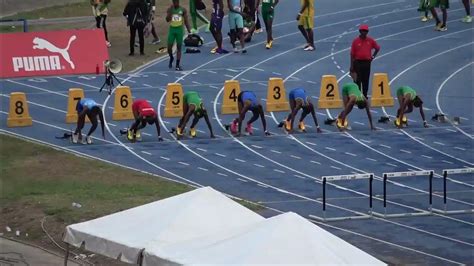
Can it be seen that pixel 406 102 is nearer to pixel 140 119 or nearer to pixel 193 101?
pixel 193 101

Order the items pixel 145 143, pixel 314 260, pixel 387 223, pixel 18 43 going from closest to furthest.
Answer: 1. pixel 314 260
2. pixel 387 223
3. pixel 145 143
4. pixel 18 43

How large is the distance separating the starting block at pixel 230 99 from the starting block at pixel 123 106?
1792 millimetres

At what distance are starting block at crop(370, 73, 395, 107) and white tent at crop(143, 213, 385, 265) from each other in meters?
14.5

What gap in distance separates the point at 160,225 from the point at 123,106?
12.6m

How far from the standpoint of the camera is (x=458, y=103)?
97.3 ft

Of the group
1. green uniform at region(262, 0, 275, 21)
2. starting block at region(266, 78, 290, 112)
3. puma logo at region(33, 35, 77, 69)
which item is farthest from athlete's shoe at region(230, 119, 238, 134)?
green uniform at region(262, 0, 275, 21)

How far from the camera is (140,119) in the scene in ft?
85.1

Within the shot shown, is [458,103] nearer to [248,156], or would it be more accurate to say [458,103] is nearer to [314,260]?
[248,156]

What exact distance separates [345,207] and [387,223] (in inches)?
40.2

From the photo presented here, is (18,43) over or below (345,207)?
over

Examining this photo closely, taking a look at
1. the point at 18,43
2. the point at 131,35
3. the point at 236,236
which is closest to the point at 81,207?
the point at 236,236

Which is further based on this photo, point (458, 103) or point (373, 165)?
point (458, 103)

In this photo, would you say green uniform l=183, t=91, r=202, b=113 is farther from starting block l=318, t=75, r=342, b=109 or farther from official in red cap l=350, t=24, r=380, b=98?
official in red cap l=350, t=24, r=380, b=98

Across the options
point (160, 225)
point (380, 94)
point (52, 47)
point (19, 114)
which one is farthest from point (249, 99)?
point (160, 225)
